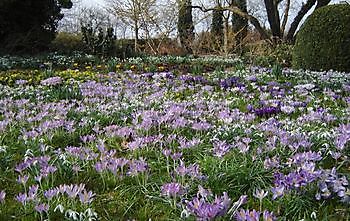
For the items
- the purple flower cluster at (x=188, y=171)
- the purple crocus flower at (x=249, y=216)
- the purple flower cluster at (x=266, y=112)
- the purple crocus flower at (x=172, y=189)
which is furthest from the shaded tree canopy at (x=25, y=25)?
the purple crocus flower at (x=249, y=216)

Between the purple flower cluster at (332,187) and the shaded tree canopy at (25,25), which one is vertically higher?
the shaded tree canopy at (25,25)

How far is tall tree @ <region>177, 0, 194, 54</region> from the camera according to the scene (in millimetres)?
21402

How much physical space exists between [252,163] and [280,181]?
47 centimetres

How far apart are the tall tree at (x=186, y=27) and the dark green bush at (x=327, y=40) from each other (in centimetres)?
1135

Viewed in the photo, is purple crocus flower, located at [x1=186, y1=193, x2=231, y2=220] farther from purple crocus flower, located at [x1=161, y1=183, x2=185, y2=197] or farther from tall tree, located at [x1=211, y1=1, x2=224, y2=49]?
tall tree, located at [x1=211, y1=1, x2=224, y2=49]

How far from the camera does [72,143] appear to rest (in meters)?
3.55

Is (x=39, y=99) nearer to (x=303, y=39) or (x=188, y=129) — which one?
(x=188, y=129)

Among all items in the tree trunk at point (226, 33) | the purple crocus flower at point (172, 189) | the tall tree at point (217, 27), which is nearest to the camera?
the purple crocus flower at point (172, 189)

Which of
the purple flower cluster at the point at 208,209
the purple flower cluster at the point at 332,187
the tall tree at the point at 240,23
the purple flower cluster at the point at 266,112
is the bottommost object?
the purple flower cluster at the point at 266,112

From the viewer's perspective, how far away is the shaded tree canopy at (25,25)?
1622 centimetres

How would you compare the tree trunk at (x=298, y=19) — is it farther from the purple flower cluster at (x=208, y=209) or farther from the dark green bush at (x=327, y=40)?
the purple flower cluster at (x=208, y=209)

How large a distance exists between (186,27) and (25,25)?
29.4ft

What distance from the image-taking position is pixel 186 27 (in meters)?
22.8

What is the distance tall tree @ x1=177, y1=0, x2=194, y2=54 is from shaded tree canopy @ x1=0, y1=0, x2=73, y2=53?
675 centimetres
